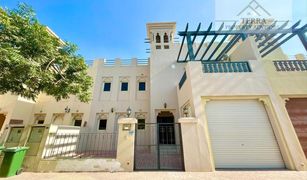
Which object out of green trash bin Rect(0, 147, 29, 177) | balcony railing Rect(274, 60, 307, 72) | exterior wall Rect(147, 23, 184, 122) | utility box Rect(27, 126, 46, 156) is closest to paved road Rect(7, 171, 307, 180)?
green trash bin Rect(0, 147, 29, 177)

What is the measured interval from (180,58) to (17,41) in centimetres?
1062

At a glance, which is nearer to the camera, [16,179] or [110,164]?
[16,179]

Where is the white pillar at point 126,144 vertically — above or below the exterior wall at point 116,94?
below

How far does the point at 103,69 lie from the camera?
513 inches

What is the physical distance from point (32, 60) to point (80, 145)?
7.79m

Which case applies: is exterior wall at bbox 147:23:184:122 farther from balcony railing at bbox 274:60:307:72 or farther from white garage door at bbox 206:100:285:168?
balcony railing at bbox 274:60:307:72

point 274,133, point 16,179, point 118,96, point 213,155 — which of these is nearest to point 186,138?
point 213,155

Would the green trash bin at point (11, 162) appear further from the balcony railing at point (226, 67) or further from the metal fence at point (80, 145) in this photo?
the balcony railing at point (226, 67)

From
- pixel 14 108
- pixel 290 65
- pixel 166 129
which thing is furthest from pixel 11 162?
pixel 290 65

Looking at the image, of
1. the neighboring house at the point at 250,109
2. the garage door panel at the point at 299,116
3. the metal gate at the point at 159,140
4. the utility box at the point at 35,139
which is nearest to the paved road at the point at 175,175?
the neighboring house at the point at 250,109

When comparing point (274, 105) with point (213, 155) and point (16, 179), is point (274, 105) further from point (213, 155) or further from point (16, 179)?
point (16, 179)

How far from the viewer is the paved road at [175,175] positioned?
4.27 meters

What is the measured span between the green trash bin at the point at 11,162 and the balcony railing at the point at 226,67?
8403mm

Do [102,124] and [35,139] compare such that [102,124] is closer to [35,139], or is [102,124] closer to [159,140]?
[159,140]
